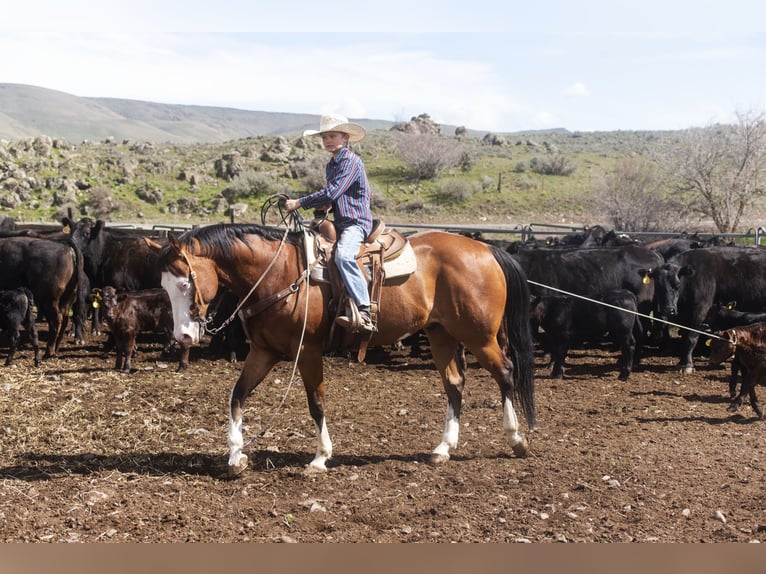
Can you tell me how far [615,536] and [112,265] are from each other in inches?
425

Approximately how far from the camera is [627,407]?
27.5 feet

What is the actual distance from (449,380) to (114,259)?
28.5 feet

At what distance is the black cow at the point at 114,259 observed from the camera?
42.5ft

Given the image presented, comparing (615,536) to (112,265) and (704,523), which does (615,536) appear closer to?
(704,523)

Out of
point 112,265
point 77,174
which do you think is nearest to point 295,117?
point 77,174

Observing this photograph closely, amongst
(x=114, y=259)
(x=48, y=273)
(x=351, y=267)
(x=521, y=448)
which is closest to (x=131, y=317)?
(x=48, y=273)

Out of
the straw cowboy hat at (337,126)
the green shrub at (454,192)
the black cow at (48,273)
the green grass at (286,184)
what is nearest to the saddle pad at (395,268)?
the straw cowboy hat at (337,126)

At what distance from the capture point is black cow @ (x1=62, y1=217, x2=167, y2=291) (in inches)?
510

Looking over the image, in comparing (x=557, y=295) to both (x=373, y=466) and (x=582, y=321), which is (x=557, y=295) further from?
(x=373, y=466)

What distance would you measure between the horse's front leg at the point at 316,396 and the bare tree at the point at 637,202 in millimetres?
23276

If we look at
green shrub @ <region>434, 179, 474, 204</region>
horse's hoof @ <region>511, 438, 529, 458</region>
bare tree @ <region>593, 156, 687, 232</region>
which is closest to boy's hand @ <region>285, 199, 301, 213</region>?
horse's hoof @ <region>511, 438, 529, 458</region>

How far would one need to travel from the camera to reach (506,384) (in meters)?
6.35

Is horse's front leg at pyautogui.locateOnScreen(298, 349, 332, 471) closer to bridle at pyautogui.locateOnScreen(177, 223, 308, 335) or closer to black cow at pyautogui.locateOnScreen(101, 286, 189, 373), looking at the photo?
bridle at pyautogui.locateOnScreen(177, 223, 308, 335)

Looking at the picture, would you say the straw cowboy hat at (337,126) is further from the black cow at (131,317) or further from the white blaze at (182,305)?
the black cow at (131,317)
